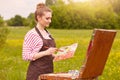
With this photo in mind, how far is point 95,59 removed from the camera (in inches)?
228

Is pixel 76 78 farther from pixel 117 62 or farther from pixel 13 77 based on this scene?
pixel 117 62

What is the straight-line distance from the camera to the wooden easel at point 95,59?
5.64 m

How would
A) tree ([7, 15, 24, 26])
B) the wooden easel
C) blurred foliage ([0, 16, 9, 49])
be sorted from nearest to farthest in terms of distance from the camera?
the wooden easel → blurred foliage ([0, 16, 9, 49]) → tree ([7, 15, 24, 26])

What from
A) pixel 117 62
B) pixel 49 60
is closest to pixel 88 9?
pixel 117 62

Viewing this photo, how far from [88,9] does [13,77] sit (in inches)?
3235

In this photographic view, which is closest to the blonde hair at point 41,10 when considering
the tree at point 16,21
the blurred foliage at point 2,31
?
the blurred foliage at point 2,31

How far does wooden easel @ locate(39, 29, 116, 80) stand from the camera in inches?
222

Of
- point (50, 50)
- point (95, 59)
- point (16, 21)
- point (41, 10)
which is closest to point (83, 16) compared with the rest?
point (16, 21)

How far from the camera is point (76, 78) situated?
563 cm

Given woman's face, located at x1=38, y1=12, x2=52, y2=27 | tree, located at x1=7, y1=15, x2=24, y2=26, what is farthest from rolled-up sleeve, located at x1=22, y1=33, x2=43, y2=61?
tree, located at x1=7, y1=15, x2=24, y2=26

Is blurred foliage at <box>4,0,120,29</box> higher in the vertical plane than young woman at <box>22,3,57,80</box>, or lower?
lower

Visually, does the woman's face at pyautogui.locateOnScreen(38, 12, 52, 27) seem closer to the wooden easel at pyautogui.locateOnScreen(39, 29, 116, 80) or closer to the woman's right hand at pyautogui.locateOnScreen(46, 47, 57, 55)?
the woman's right hand at pyautogui.locateOnScreen(46, 47, 57, 55)

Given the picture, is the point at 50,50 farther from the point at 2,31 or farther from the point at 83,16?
the point at 83,16

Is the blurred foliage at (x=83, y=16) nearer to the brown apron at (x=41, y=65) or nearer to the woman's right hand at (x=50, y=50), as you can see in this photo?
the brown apron at (x=41, y=65)
